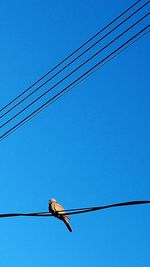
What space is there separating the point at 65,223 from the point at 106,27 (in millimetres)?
3629

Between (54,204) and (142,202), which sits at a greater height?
(54,204)

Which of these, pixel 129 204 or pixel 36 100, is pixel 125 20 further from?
pixel 129 204

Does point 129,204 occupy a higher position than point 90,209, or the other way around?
point 90,209

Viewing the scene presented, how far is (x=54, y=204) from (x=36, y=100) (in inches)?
108

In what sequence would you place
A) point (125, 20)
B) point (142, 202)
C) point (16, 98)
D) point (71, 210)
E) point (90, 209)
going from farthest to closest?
1. point (16, 98)
2. point (125, 20)
3. point (71, 210)
4. point (90, 209)
5. point (142, 202)

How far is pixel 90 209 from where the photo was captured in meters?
5.27

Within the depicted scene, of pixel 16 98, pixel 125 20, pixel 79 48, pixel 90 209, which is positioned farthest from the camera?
pixel 16 98

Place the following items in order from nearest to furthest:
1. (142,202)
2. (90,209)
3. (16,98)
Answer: (142,202)
(90,209)
(16,98)

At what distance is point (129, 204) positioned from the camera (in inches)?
186

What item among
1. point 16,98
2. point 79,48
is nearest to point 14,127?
point 16,98

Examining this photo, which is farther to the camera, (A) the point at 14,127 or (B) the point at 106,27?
(A) the point at 14,127

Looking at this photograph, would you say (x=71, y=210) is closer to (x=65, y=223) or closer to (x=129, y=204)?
(x=129, y=204)

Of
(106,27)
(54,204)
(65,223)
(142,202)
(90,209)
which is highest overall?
(106,27)

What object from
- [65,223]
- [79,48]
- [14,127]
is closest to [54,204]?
[65,223]
